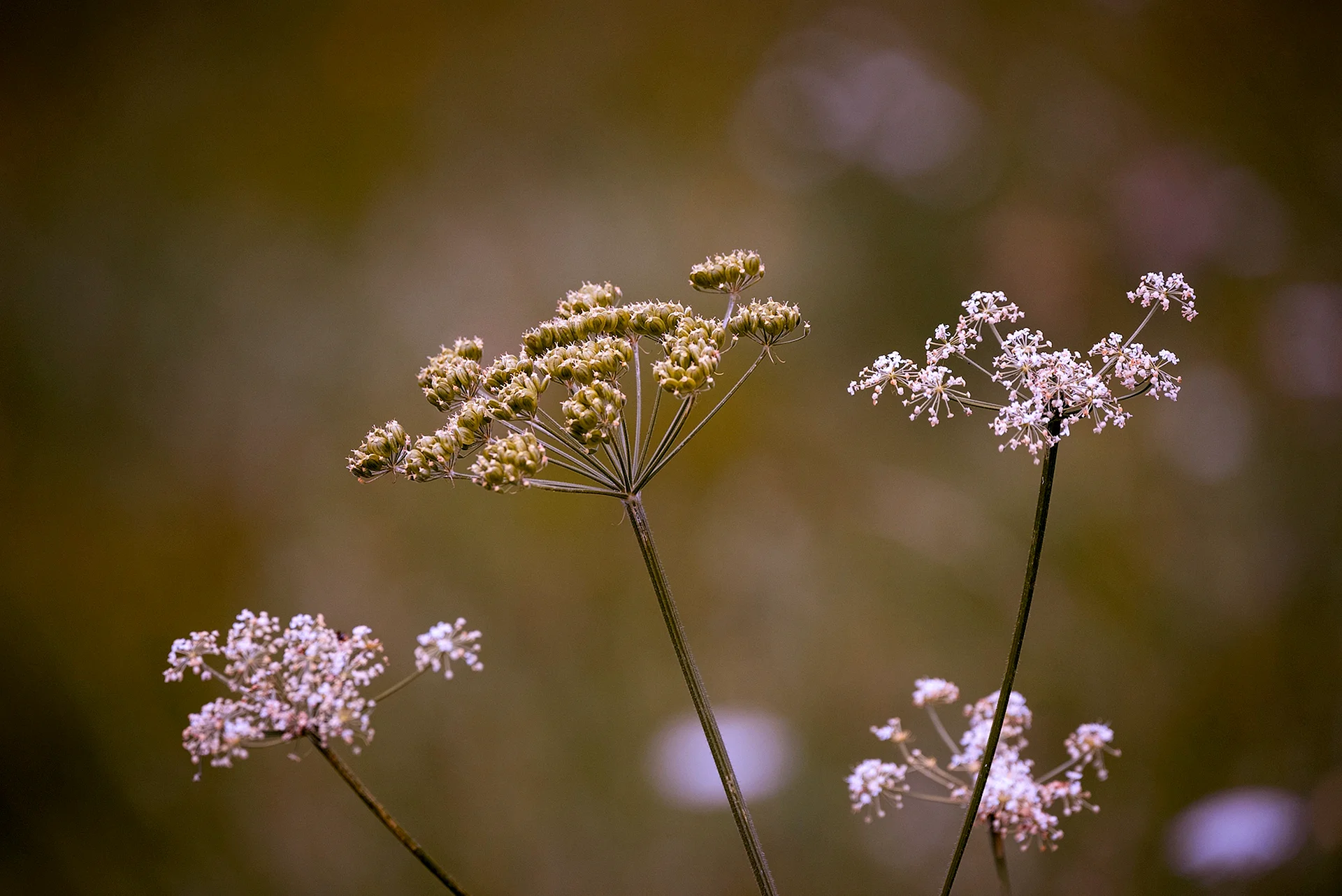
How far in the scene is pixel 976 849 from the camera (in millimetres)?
1748

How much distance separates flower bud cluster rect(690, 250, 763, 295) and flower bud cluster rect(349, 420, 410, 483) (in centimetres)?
36

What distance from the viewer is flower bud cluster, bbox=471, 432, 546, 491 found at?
0.69 metres

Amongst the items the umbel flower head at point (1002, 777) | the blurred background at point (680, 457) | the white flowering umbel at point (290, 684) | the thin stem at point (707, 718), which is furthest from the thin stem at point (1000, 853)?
the blurred background at point (680, 457)

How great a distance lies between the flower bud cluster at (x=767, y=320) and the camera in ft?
2.73

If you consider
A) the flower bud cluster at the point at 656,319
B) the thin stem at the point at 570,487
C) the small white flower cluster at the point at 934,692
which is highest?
the flower bud cluster at the point at 656,319

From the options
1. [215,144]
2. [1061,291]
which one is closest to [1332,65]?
[1061,291]

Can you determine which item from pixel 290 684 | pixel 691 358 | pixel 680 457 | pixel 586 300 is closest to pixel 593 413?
pixel 691 358

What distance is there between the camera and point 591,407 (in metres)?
0.71

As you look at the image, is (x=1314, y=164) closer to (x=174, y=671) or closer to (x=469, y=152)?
(x=469, y=152)

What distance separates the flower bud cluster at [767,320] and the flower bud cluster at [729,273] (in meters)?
0.05

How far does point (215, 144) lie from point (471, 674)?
1456 mm

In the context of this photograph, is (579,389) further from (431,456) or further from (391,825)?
(391,825)

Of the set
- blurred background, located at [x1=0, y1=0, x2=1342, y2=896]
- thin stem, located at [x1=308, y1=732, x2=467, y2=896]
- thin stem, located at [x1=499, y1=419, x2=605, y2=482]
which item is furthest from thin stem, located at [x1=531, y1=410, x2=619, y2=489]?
blurred background, located at [x1=0, y1=0, x2=1342, y2=896]

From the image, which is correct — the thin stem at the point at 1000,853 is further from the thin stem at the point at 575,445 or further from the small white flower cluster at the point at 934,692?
the thin stem at the point at 575,445
